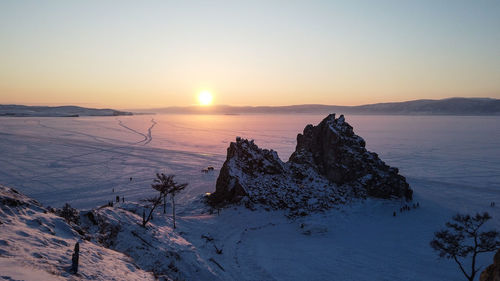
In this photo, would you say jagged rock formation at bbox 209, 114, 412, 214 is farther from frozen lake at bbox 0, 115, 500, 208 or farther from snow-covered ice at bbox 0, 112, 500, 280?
frozen lake at bbox 0, 115, 500, 208

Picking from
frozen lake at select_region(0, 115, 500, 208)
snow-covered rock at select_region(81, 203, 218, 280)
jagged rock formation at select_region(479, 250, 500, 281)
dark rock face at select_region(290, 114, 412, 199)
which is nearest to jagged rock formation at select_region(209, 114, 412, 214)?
dark rock face at select_region(290, 114, 412, 199)

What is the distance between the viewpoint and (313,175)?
40.1 m

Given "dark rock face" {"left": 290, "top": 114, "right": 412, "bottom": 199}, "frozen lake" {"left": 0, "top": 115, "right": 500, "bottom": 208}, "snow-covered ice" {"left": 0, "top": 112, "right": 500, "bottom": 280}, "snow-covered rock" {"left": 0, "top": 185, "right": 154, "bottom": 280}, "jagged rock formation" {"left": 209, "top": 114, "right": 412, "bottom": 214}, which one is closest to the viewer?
"snow-covered rock" {"left": 0, "top": 185, "right": 154, "bottom": 280}

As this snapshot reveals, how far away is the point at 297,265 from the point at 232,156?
1876cm

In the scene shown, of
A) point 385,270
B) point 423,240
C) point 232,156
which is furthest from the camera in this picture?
point 232,156

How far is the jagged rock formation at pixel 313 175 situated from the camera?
3572 centimetres

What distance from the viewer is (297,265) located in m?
22.9

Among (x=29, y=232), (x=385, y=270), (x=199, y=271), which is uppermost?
(x=29, y=232)

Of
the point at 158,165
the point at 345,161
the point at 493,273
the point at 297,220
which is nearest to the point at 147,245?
the point at 297,220

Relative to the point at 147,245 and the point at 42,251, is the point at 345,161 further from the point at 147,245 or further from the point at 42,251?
the point at 42,251

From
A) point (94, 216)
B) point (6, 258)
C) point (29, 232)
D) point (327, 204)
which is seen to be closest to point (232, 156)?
point (327, 204)

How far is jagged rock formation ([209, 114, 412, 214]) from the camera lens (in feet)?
117

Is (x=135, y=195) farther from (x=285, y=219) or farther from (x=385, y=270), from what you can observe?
(x=385, y=270)

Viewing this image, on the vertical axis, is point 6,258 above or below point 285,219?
above
